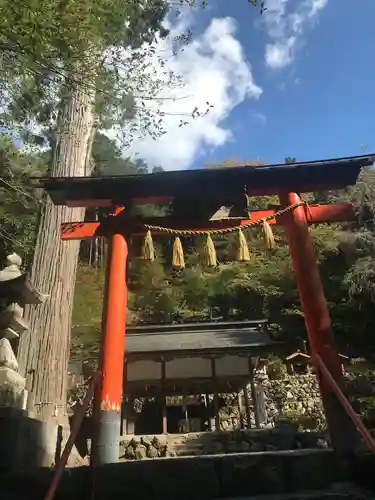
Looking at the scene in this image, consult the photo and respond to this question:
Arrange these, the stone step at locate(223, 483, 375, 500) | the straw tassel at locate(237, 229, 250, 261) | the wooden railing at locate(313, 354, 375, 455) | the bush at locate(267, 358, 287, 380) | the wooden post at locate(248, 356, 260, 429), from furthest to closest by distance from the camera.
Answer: the bush at locate(267, 358, 287, 380)
the wooden post at locate(248, 356, 260, 429)
the straw tassel at locate(237, 229, 250, 261)
the wooden railing at locate(313, 354, 375, 455)
the stone step at locate(223, 483, 375, 500)

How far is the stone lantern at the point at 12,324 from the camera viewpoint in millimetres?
3996

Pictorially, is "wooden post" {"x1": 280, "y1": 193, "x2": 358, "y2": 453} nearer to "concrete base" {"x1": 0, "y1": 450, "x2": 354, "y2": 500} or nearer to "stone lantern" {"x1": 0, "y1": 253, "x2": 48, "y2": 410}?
"concrete base" {"x1": 0, "y1": 450, "x2": 354, "y2": 500}

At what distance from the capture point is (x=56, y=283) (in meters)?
6.07

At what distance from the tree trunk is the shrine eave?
1.16 metres

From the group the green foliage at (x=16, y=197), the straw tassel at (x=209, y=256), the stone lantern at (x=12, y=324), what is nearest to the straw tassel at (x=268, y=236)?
the straw tassel at (x=209, y=256)

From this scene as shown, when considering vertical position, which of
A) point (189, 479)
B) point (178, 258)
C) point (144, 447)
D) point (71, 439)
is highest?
point (178, 258)

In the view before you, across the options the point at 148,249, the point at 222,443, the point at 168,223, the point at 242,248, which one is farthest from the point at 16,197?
the point at 222,443

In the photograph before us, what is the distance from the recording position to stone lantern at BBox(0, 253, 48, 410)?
400cm

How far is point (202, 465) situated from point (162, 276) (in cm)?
1654

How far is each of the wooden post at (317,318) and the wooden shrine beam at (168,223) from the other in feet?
0.86

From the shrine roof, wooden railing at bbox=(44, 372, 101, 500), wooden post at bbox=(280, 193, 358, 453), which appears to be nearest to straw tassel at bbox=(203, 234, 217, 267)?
wooden post at bbox=(280, 193, 358, 453)

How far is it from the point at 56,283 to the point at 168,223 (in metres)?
1.91

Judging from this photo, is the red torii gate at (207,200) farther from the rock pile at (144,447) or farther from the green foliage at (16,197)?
the rock pile at (144,447)

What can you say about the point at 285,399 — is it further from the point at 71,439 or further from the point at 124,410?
the point at 71,439
